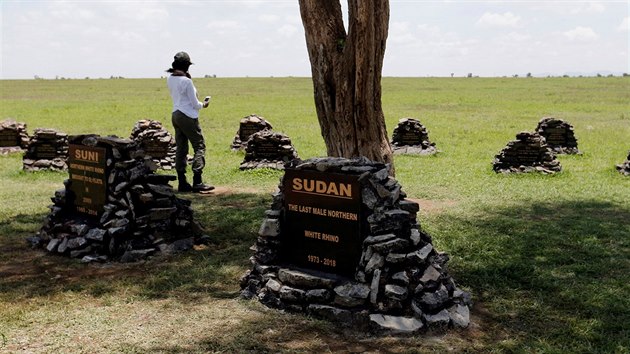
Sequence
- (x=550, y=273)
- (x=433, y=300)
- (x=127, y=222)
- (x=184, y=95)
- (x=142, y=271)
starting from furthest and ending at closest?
(x=184, y=95), (x=127, y=222), (x=142, y=271), (x=550, y=273), (x=433, y=300)

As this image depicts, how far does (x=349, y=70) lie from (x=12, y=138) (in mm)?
15083

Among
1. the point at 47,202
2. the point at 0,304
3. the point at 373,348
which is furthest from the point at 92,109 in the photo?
the point at 373,348

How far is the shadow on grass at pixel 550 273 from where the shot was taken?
613 cm

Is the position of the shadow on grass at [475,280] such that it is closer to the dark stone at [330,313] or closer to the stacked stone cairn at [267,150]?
the dark stone at [330,313]

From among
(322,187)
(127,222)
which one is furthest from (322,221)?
(127,222)

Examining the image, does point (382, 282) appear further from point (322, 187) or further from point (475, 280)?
point (475, 280)

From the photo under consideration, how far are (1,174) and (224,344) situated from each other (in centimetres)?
1285

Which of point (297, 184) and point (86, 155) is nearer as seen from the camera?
point (297, 184)

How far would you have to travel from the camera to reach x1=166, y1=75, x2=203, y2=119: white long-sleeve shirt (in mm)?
11789

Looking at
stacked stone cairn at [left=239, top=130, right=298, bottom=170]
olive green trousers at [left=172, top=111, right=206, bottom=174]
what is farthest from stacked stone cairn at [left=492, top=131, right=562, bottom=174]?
olive green trousers at [left=172, top=111, right=206, bottom=174]

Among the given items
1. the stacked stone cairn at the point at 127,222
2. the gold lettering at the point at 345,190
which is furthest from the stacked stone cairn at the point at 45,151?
the gold lettering at the point at 345,190

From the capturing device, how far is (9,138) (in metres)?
20.3

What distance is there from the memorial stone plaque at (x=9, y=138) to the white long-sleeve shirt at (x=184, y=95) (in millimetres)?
10748

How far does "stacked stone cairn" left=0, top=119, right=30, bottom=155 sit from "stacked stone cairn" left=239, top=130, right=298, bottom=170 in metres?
8.29
